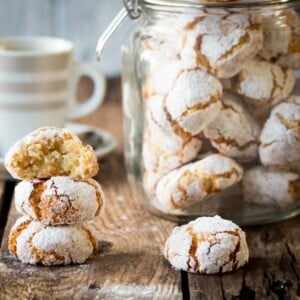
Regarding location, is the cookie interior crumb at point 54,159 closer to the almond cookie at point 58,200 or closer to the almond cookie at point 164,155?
the almond cookie at point 58,200

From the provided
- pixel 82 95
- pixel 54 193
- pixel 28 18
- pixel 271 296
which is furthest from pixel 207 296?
pixel 28 18

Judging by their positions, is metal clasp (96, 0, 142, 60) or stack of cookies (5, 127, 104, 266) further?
metal clasp (96, 0, 142, 60)

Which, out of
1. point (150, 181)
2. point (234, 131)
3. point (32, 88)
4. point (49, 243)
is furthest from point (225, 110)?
point (32, 88)

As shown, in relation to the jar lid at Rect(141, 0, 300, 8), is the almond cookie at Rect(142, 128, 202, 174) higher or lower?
lower

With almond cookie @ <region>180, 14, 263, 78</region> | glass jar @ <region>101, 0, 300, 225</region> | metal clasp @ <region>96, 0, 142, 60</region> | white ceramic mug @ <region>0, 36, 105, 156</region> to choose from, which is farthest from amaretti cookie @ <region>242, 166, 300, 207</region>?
white ceramic mug @ <region>0, 36, 105, 156</region>

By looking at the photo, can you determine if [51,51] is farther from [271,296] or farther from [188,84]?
[271,296]

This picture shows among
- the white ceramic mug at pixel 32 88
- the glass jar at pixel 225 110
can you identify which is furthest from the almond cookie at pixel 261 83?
the white ceramic mug at pixel 32 88

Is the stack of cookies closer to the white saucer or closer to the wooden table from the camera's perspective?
the wooden table
